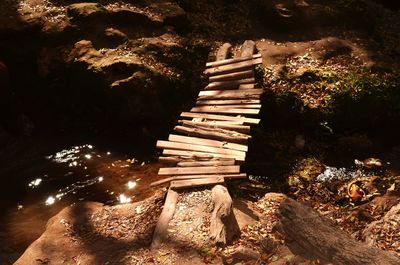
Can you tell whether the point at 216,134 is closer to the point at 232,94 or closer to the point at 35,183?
the point at 232,94

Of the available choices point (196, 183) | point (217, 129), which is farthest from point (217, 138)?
point (196, 183)

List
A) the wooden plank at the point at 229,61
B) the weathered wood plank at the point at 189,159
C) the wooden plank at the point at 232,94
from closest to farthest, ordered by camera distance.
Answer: the weathered wood plank at the point at 189,159, the wooden plank at the point at 232,94, the wooden plank at the point at 229,61

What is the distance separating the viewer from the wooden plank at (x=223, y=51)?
11227mm

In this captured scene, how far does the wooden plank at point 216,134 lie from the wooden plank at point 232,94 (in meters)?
1.38

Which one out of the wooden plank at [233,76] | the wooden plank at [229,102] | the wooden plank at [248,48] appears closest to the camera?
the wooden plank at [229,102]

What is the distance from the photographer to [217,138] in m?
8.95

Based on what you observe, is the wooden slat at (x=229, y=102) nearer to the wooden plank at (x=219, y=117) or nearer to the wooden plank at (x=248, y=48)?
the wooden plank at (x=219, y=117)

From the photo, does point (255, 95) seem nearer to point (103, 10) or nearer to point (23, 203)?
point (103, 10)

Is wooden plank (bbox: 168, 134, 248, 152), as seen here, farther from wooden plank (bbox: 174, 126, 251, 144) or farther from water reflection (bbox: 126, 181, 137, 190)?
water reflection (bbox: 126, 181, 137, 190)

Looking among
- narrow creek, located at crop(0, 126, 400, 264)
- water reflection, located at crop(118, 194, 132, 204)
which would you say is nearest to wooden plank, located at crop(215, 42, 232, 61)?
narrow creek, located at crop(0, 126, 400, 264)

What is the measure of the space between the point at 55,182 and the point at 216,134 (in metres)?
3.94

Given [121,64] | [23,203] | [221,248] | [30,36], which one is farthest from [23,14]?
[221,248]

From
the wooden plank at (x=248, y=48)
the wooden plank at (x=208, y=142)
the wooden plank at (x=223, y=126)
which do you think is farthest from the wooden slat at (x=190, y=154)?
the wooden plank at (x=248, y=48)

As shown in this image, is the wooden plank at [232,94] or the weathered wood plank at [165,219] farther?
the wooden plank at [232,94]
